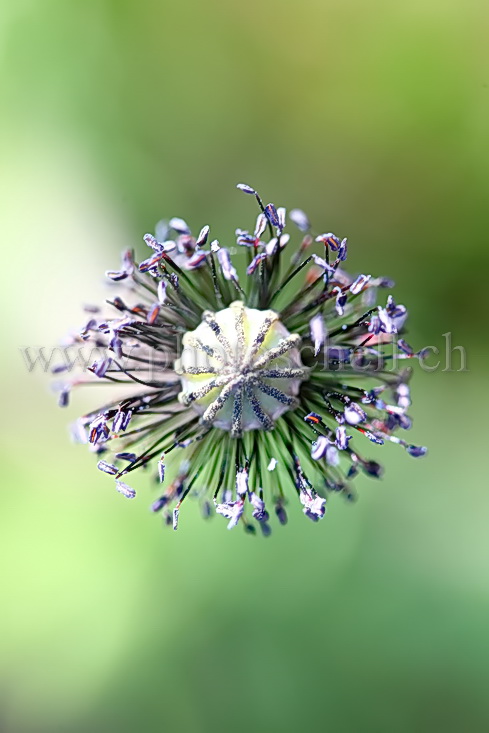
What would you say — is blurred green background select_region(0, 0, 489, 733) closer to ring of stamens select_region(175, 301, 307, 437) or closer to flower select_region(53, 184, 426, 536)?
flower select_region(53, 184, 426, 536)

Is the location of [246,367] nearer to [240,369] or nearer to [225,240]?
[240,369]

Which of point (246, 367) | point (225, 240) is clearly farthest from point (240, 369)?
point (225, 240)

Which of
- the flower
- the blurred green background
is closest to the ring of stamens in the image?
the flower

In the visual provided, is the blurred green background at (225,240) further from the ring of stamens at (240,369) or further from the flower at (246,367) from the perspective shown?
the ring of stamens at (240,369)

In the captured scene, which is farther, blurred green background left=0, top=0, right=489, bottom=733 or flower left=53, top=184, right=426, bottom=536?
blurred green background left=0, top=0, right=489, bottom=733

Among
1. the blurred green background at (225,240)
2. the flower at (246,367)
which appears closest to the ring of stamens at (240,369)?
the flower at (246,367)
